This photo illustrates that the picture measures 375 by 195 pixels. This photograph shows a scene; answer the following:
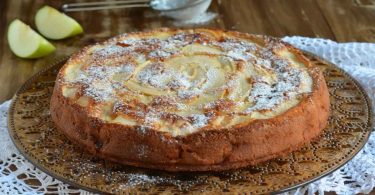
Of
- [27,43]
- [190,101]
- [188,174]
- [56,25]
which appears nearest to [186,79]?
[190,101]

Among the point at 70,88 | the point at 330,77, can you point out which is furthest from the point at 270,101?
the point at 70,88

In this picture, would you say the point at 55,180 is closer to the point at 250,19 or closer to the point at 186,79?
the point at 186,79

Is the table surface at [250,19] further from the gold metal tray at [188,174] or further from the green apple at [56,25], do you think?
the gold metal tray at [188,174]

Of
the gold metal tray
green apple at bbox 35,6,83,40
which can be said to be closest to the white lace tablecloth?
the gold metal tray

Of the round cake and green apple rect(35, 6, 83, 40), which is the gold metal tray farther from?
green apple rect(35, 6, 83, 40)

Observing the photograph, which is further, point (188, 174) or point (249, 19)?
point (249, 19)

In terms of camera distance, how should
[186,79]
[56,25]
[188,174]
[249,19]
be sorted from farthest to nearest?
1. [249,19]
2. [56,25]
3. [186,79]
4. [188,174]

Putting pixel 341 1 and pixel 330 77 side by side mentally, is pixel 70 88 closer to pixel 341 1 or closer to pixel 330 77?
pixel 330 77
